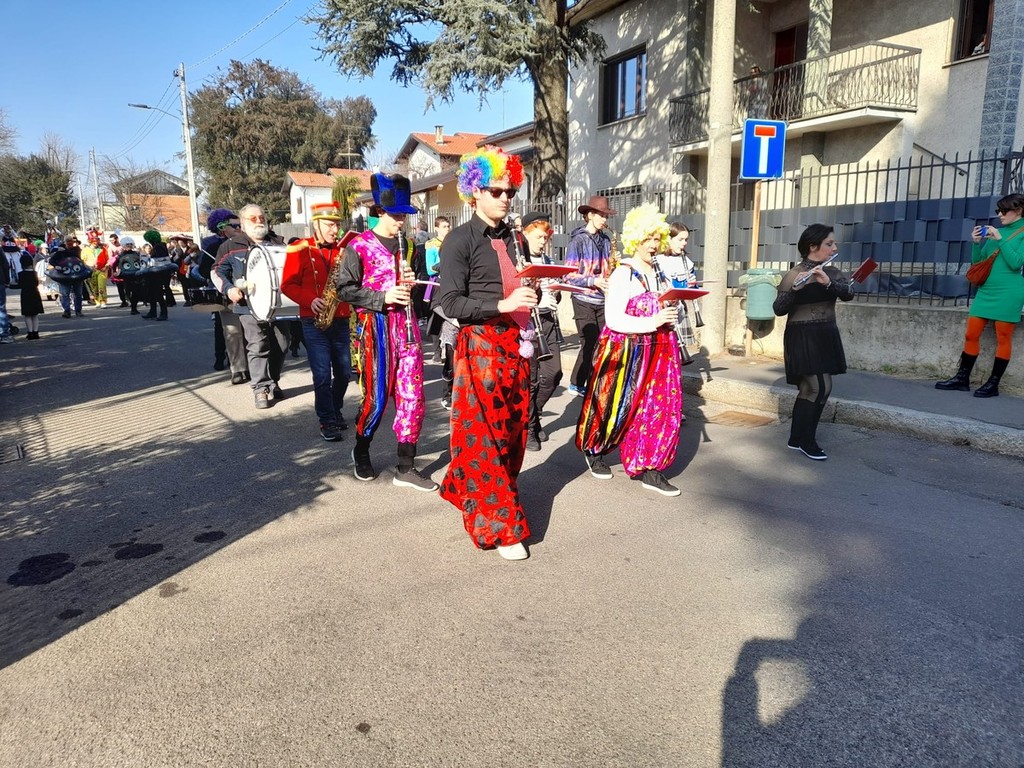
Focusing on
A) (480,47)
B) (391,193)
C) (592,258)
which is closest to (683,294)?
(391,193)

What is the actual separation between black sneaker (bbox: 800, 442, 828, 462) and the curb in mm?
1076

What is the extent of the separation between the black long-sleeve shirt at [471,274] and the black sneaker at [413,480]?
152cm

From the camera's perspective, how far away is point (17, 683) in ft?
8.95

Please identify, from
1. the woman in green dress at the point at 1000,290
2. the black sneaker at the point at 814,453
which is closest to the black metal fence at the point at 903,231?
the woman in green dress at the point at 1000,290

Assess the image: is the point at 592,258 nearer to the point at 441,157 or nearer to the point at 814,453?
the point at 814,453

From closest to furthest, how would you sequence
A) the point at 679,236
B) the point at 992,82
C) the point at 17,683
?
the point at 17,683 < the point at 679,236 < the point at 992,82

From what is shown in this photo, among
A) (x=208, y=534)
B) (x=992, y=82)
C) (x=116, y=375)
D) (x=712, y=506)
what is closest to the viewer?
(x=208, y=534)

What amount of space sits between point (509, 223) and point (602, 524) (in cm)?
178

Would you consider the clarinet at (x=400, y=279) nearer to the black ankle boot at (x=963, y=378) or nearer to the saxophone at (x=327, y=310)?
the saxophone at (x=327, y=310)

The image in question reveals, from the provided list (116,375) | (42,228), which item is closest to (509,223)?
(116,375)

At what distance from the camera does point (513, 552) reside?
3.76m

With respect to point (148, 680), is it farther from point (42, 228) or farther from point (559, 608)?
point (42, 228)

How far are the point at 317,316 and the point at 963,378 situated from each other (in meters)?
6.05

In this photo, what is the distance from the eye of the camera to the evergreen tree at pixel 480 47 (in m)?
13.4
